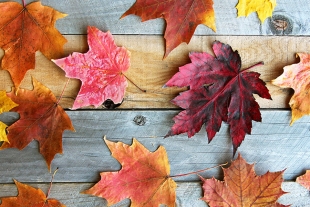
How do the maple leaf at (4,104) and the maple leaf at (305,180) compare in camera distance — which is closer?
the maple leaf at (4,104)

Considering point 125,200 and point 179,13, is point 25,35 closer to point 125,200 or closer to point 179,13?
point 179,13

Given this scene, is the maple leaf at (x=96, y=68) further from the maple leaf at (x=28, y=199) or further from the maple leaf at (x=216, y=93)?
the maple leaf at (x=28, y=199)

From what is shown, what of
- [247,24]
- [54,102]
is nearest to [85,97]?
[54,102]

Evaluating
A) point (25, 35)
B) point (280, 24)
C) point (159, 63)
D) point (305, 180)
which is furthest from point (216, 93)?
point (25, 35)

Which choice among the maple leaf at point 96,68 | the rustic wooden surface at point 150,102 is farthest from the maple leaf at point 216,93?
the maple leaf at point 96,68

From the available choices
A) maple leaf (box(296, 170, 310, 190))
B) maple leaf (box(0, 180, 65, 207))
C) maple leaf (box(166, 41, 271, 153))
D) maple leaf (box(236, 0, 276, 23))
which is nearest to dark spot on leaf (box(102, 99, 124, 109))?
maple leaf (box(166, 41, 271, 153))

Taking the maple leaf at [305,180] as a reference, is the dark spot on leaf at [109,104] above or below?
above

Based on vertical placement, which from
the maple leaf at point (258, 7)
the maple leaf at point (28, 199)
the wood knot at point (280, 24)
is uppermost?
the maple leaf at point (258, 7)

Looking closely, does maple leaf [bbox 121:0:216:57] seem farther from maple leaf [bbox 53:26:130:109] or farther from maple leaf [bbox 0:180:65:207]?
maple leaf [bbox 0:180:65:207]
